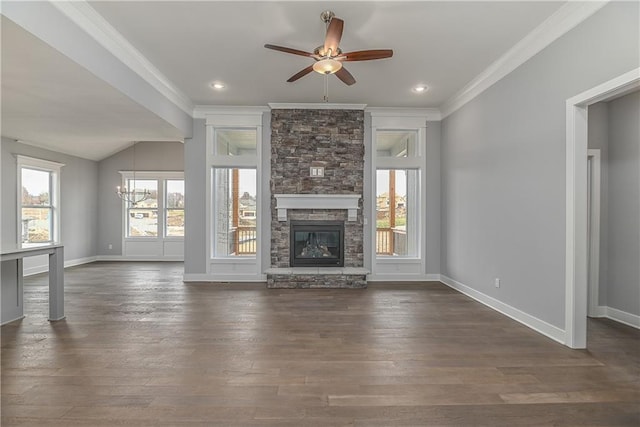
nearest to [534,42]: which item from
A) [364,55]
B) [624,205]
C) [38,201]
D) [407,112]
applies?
[364,55]

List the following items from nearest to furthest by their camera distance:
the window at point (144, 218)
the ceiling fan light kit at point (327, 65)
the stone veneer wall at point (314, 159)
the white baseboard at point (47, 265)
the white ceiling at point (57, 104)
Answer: the white ceiling at point (57, 104) → the ceiling fan light kit at point (327, 65) → the stone veneer wall at point (314, 159) → the white baseboard at point (47, 265) → the window at point (144, 218)

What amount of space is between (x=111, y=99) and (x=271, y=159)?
251cm

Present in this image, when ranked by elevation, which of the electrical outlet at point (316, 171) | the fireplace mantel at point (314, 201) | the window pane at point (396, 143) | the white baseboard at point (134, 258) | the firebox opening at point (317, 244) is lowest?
the white baseboard at point (134, 258)

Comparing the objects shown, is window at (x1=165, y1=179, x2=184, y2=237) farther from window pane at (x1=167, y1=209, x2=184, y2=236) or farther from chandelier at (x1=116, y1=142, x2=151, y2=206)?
chandelier at (x1=116, y1=142, x2=151, y2=206)

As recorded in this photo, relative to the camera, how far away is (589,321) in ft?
12.1

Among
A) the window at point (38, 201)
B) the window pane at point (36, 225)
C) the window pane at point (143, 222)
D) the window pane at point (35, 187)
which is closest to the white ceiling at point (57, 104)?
the window at point (38, 201)

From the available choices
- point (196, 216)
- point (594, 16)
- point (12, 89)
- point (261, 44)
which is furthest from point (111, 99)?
point (594, 16)

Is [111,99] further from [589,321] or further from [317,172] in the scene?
[589,321]

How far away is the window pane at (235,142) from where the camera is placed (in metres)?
5.94

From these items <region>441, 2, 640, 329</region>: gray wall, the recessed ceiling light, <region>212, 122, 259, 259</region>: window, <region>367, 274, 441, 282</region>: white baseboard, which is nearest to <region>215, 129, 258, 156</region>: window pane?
<region>212, 122, 259, 259</region>: window

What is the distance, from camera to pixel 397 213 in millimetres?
6051

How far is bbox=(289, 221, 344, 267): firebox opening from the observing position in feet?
18.9

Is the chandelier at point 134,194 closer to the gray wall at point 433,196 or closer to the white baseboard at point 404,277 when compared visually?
the white baseboard at point 404,277

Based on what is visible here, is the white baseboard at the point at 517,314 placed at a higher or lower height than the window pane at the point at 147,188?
lower
